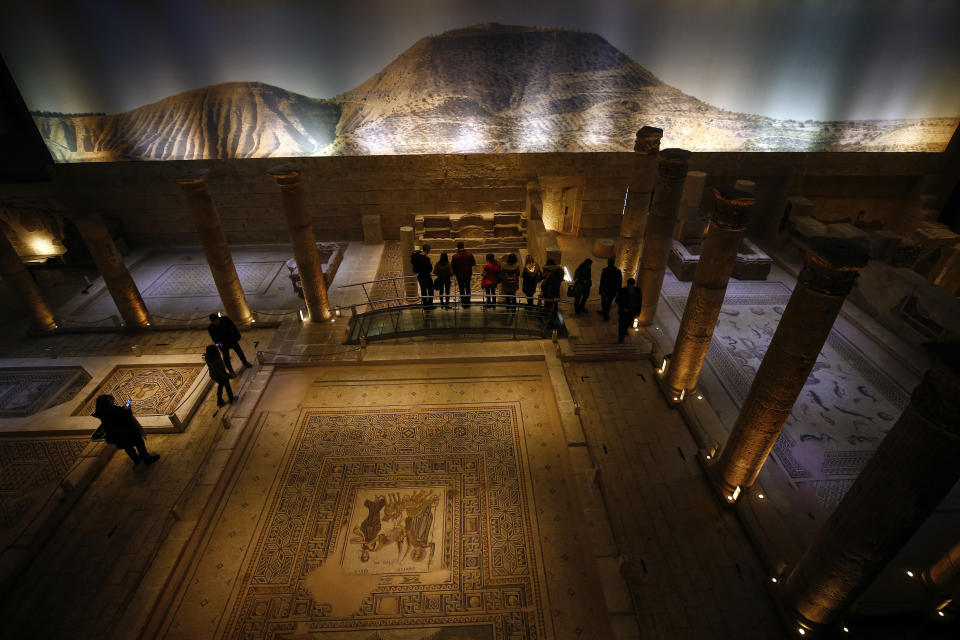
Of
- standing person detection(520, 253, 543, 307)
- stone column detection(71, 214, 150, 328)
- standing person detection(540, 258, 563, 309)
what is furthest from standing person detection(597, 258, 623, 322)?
stone column detection(71, 214, 150, 328)

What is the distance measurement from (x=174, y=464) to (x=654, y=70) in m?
11.9

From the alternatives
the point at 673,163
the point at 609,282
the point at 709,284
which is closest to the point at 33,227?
the point at 609,282

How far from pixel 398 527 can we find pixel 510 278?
13.6 feet

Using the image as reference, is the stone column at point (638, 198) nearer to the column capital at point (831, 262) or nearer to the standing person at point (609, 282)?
the standing person at point (609, 282)

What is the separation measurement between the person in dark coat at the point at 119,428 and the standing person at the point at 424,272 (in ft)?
12.9

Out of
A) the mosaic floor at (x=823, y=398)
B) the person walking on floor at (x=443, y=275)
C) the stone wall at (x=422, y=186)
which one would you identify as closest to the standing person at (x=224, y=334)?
the person walking on floor at (x=443, y=275)

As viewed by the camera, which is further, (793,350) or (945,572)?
(945,572)

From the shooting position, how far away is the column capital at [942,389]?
2461 millimetres

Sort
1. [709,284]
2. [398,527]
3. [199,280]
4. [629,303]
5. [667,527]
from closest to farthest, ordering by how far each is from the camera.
A: 1. [667,527]
2. [398,527]
3. [709,284]
4. [629,303]
5. [199,280]

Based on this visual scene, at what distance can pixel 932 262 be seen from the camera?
958 cm

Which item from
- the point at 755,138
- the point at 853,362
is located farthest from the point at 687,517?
the point at 755,138

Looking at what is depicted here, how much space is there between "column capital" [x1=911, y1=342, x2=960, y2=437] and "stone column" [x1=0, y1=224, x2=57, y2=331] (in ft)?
36.7

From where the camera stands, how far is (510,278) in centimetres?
741

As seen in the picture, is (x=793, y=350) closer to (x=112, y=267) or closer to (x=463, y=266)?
(x=463, y=266)
